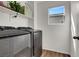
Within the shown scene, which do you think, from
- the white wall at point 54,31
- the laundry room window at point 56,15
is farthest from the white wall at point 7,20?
the laundry room window at point 56,15

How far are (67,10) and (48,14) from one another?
91 cm

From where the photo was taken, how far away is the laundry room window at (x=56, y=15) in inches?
157

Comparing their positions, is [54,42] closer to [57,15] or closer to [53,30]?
[53,30]

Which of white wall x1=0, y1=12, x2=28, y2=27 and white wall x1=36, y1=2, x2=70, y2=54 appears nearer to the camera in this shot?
white wall x1=0, y1=12, x2=28, y2=27

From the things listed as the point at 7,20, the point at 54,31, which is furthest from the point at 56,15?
the point at 7,20

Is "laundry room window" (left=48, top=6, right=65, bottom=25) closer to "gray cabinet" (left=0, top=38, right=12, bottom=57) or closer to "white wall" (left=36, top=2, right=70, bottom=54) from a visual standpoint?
"white wall" (left=36, top=2, right=70, bottom=54)

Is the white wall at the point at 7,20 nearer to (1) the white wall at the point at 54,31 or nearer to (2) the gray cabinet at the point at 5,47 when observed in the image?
(2) the gray cabinet at the point at 5,47

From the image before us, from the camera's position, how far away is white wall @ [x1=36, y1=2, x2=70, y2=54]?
12.4ft

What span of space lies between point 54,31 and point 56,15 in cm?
74

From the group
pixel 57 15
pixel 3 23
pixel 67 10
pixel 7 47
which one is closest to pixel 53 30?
pixel 57 15

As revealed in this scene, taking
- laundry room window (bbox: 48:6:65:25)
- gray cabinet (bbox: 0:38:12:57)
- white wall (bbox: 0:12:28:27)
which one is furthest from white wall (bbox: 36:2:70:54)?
gray cabinet (bbox: 0:38:12:57)

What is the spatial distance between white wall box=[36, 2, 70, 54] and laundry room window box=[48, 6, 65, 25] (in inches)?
6.2

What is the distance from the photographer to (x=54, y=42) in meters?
4.13

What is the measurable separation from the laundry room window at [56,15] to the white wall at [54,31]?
158 millimetres
